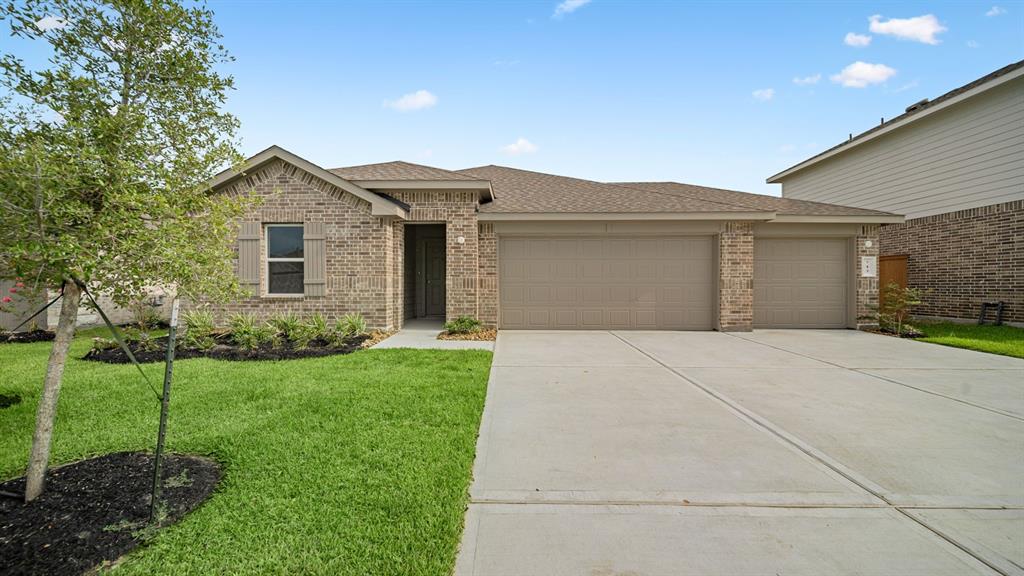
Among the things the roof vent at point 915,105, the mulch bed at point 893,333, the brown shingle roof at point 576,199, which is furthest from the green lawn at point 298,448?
the roof vent at point 915,105

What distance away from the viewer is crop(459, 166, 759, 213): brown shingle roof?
1059 cm

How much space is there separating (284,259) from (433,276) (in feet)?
16.1

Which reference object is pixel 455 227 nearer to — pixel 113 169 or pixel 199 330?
pixel 199 330

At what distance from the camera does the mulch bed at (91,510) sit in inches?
83.5

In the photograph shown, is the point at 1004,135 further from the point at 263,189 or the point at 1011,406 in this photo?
the point at 263,189

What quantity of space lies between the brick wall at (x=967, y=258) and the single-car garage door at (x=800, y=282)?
4226mm

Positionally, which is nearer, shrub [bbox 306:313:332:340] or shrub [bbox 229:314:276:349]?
shrub [bbox 229:314:276:349]

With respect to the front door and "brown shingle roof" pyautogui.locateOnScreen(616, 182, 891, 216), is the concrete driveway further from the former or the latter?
the front door

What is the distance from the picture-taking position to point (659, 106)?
47.1 feet

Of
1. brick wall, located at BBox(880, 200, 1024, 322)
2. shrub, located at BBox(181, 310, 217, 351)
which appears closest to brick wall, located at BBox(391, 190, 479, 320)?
shrub, located at BBox(181, 310, 217, 351)

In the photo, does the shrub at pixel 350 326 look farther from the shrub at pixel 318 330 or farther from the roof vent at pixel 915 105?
the roof vent at pixel 915 105

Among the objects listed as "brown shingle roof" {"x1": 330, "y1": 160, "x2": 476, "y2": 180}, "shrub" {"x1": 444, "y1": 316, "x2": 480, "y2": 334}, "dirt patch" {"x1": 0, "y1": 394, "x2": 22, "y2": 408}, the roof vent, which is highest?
the roof vent

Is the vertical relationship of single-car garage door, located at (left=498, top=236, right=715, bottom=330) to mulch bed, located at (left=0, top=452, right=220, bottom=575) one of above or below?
above

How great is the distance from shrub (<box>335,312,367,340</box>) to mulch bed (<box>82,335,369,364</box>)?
50 centimetres
